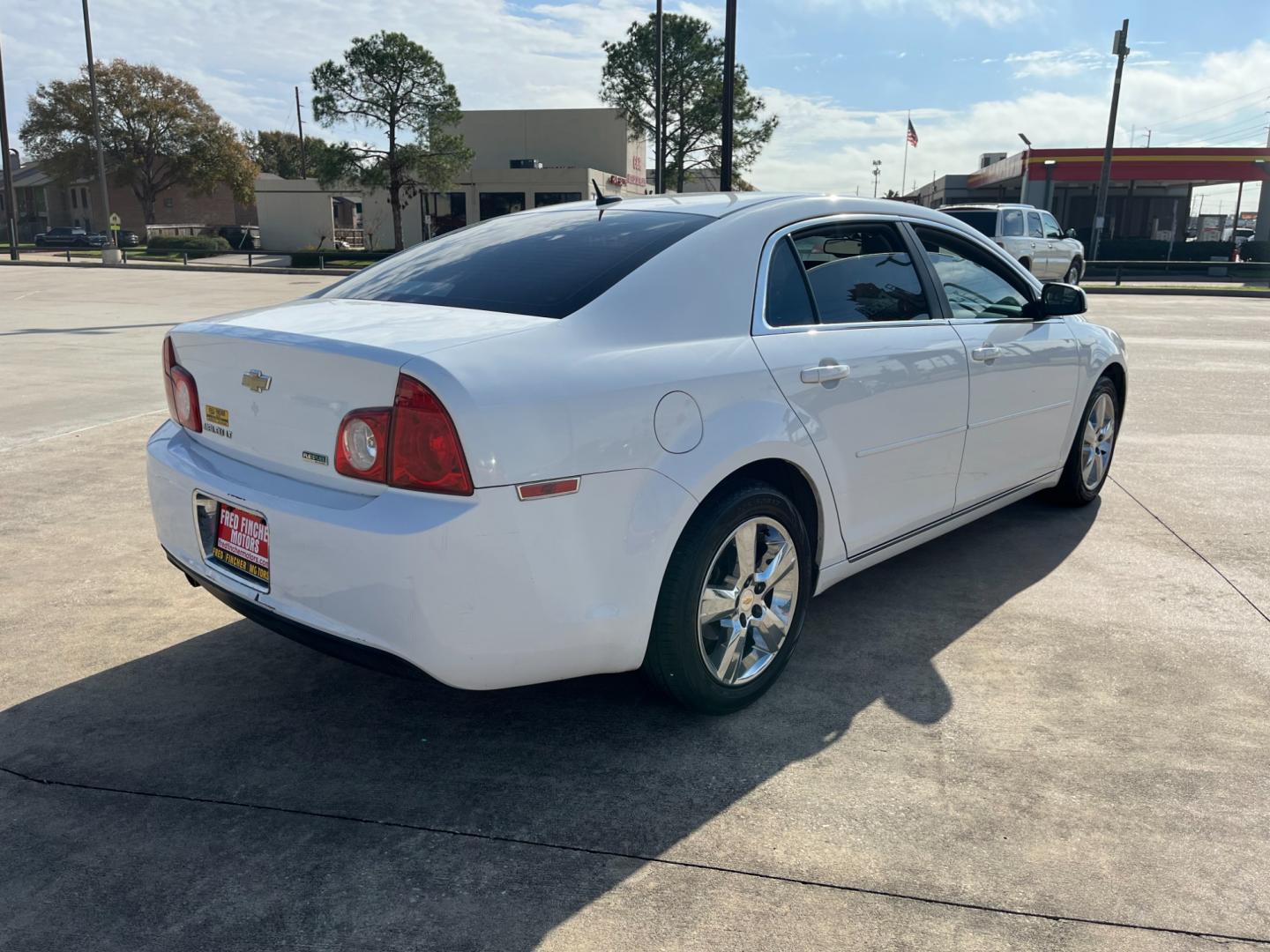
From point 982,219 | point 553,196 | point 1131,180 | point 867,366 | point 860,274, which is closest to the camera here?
point 867,366

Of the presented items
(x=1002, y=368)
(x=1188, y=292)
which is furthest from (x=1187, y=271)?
(x=1002, y=368)

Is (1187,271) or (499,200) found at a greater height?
(499,200)

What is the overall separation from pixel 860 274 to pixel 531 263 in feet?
4.24

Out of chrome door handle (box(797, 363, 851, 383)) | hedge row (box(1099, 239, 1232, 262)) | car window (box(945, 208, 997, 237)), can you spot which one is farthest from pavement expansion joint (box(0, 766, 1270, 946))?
hedge row (box(1099, 239, 1232, 262))

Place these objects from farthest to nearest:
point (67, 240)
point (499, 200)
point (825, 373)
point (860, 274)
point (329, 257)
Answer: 1. point (67, 240)
2. point (499, 200)
3. point (329, 257)
4. point (860, 274)
5. point (825, 373)

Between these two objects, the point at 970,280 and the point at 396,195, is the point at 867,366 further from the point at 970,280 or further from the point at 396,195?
the point at 396,195

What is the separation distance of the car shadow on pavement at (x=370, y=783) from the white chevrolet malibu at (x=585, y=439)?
9.4 inches

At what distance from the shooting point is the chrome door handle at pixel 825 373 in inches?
133

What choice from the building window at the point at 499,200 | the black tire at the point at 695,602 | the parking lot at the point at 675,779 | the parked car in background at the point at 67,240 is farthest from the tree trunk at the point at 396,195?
the black tire at the point at 695,602

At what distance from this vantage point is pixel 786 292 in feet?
11.5

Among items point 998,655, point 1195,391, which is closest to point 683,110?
point 1195,391

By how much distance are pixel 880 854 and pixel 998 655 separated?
4.75 feet

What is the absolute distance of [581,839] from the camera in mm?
2691

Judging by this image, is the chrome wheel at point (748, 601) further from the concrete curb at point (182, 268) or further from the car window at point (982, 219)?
the concrete curb at point (182, 268)
